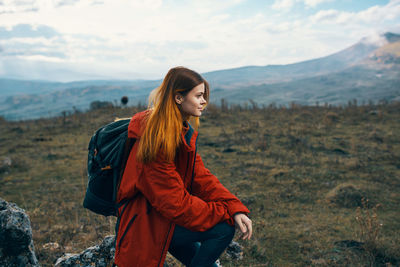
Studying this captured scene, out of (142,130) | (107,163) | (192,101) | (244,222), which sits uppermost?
(192,101)

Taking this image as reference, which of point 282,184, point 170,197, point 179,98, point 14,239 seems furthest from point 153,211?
point 282,184

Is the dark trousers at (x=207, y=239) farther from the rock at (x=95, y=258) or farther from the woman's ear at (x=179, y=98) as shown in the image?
the rock at (x=95, y=258)

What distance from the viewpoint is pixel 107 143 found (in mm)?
1893

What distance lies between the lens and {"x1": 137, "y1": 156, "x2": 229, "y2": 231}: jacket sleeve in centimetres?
168

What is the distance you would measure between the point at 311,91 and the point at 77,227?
128 meters

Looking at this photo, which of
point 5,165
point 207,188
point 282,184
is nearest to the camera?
point 207,188

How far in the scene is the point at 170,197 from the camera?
1.68 metres

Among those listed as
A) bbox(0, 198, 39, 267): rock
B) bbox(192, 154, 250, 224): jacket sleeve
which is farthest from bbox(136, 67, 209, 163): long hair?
bbox(0, 198, 39, 267): rock

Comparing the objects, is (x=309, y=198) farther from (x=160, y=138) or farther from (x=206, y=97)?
(x=160, y=138)

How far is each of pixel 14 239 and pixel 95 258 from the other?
764 mm

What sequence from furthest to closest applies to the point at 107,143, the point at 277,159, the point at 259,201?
the point at 277,159 < the point at 259,201 < the point at 107,143

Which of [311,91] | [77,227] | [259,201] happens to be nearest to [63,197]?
[77,227]

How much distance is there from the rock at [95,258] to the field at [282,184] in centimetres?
68

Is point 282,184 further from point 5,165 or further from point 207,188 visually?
point 5,165
